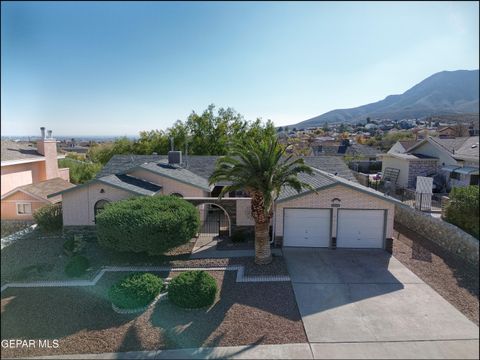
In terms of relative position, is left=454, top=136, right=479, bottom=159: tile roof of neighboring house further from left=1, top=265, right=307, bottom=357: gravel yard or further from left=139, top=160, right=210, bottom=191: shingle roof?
left=139, top=160, right=210, bottom=191: shingle roof

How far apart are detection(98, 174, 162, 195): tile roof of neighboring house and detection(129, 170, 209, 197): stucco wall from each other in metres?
0.32

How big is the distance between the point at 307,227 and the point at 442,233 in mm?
5797

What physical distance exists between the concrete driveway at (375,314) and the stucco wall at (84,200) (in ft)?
33.7

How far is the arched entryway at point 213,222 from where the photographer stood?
17391 mm

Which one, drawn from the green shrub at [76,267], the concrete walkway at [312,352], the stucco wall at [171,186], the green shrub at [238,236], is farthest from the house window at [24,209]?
the stucco wall at [171,186]

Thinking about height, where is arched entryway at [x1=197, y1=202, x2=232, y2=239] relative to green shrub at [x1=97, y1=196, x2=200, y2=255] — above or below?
below

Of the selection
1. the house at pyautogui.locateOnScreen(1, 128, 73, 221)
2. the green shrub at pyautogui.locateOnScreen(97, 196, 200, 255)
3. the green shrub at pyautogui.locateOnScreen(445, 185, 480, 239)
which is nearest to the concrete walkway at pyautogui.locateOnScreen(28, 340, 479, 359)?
the green shrub at pyautogui.locateOnScreen(445, 185, 480, 239)

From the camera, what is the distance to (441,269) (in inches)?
461

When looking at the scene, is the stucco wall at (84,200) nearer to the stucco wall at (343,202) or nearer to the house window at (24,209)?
the stucco wall at (343,202)

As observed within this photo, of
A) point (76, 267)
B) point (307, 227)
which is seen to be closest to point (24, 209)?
point (76, 267)

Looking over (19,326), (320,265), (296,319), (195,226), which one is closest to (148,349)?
(19,326)

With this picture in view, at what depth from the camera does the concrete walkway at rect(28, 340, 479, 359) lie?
775 cm

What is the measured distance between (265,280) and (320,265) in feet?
9.51

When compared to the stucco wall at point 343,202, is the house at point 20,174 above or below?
above
